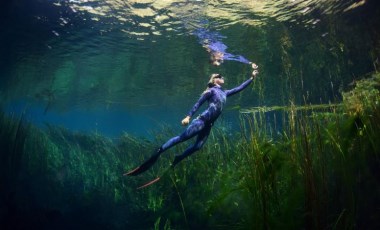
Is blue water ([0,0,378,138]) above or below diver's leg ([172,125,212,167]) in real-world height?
above

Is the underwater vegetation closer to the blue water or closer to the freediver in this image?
the freediver

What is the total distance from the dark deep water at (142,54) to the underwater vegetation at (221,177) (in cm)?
8

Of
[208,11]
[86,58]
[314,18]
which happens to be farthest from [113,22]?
[314,18]

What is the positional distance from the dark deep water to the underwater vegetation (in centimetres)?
Answer: 8

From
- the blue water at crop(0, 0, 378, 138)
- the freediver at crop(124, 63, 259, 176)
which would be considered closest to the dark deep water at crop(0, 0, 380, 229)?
the blue water at crop(0, 0, 378, 138)

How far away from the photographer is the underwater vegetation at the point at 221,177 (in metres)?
4.13

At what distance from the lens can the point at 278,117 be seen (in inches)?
1201

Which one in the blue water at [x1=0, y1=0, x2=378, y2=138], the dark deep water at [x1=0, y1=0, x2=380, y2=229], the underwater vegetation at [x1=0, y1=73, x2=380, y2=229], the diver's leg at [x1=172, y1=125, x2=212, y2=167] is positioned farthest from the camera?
the blue water at [x1=0, y1=0, x2=378, y2=138]

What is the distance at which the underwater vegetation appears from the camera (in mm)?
4129

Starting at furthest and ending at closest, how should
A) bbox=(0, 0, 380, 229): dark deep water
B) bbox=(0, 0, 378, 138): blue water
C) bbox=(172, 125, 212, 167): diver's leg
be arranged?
bbox=(0, 0, 378, 138): blue water
bbox=(0, 0, 380, 229): dark deep water
bbox=(172, 125, 212, 167): diver's leg

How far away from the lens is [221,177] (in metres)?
6.09

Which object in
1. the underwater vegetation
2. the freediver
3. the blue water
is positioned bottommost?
the underwater vegetation

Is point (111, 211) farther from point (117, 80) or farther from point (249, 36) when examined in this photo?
point (117, 80)

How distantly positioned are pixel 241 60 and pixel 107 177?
1367 cm
